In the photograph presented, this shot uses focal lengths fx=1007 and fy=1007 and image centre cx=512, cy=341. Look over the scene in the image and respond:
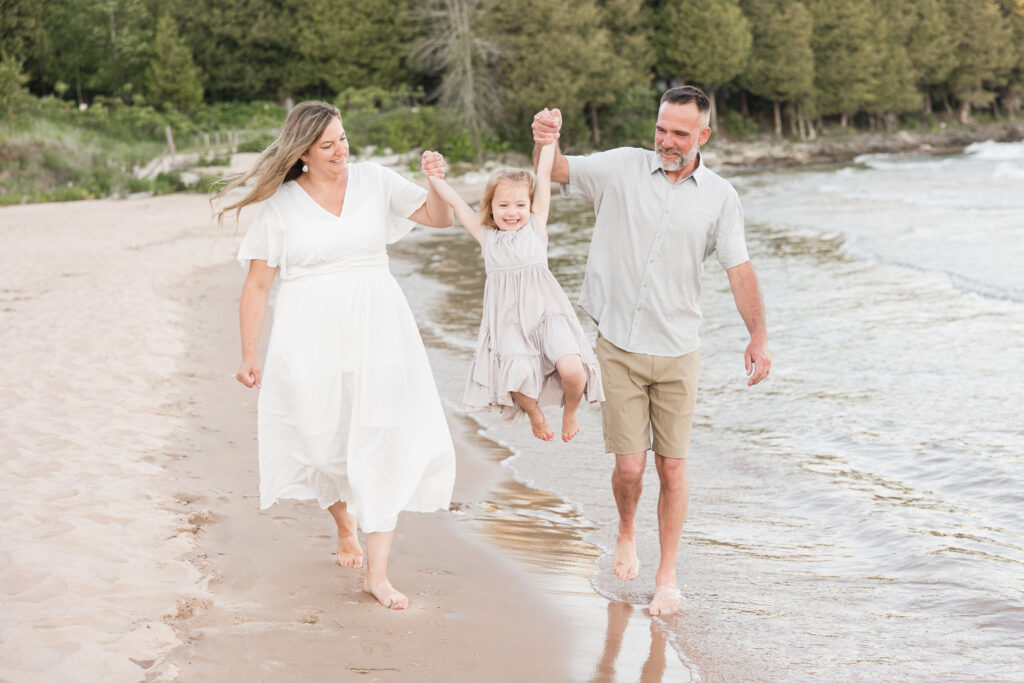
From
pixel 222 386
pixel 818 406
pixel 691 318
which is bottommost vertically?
pixel 818 406

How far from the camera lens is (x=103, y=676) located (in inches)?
131

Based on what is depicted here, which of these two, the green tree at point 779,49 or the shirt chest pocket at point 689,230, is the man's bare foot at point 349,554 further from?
the green tree at point 779,49

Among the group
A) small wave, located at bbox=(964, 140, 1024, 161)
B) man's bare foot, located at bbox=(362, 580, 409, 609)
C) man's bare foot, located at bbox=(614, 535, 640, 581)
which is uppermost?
man's bare foot, located at bbox=(362, 580, 409, 609)

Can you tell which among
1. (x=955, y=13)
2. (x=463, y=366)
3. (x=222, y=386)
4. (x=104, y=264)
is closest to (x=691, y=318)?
(x=222, y=386)

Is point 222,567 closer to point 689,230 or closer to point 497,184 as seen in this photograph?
point 497,184

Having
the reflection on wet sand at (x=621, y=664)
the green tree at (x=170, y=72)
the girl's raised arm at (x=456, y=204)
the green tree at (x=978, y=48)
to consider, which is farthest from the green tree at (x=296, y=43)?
the reflection on wet sand at (x=621, y=664)

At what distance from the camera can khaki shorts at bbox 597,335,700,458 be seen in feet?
14.5

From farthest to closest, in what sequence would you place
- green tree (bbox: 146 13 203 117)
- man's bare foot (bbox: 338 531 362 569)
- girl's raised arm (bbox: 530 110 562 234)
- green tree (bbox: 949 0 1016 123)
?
green tree (bbox: 949 0 1016 123) → green tree (bbox: 146 13 203 117) → man's bare foot (bbox: 338 531 362 569) → girl's raised arm (bbox: 530 110 562 234)

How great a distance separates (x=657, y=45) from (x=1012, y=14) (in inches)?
1358

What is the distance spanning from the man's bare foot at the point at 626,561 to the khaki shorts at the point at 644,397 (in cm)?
47

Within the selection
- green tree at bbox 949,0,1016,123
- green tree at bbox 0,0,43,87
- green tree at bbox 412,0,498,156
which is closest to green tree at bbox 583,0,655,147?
green tree at bbox 412,0,498,156

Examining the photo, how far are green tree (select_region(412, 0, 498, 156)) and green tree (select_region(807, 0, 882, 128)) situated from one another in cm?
2634

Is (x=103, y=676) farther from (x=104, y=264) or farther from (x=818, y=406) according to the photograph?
(x=104, y=264)

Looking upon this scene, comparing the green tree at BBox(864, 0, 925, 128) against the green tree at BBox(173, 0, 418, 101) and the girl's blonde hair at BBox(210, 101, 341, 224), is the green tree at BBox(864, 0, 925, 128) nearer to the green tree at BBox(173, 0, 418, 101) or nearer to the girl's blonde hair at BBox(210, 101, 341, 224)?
the green tree at BBox(173, 0, 418, 101)
